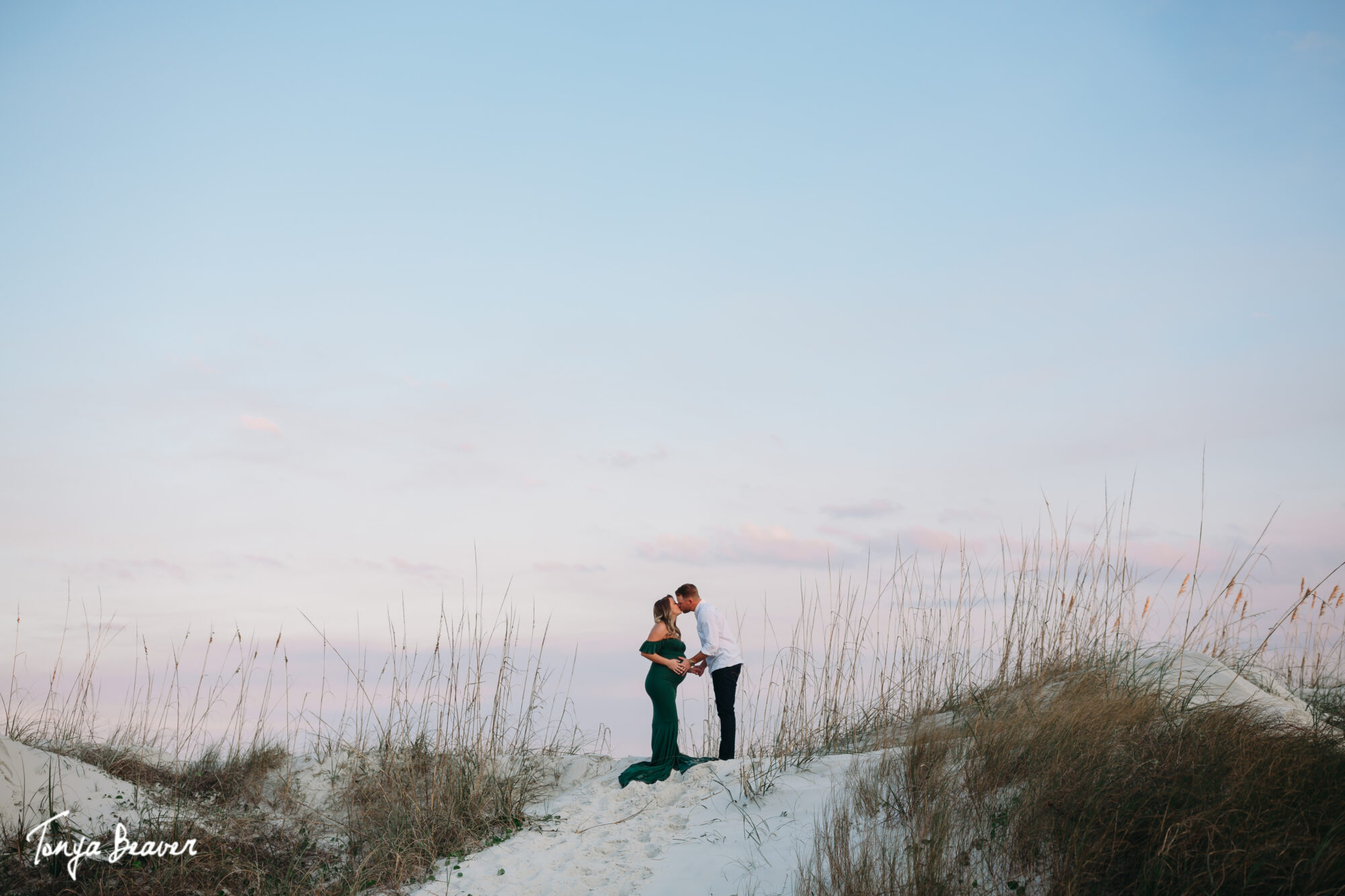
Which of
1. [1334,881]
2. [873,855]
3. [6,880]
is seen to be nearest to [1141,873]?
[1334,881]

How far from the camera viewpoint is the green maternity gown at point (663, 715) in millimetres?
6852

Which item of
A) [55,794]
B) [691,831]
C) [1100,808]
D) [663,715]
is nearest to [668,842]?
[691,831]

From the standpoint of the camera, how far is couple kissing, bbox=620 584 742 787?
6895mm

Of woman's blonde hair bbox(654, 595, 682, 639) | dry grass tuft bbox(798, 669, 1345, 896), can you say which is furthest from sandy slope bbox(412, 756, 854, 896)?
woman's blonde hair bbox(654, 595, 682, 639)

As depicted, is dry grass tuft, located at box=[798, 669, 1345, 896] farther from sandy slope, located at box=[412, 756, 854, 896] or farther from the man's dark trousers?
the man's dark trousers

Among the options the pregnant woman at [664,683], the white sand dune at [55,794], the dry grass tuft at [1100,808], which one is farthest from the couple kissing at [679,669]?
the white sand dune at [55,794]

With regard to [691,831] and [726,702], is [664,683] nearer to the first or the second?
[726,702]

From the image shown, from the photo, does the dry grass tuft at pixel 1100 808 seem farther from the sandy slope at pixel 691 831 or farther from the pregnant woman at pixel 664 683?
the pregnant woman at pixel 664 683

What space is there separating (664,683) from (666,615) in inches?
21.8

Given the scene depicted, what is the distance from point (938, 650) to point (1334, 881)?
3.59 m

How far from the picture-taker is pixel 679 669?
22.8ft

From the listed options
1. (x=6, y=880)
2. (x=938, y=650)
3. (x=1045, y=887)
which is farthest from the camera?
(x=938, y=650)

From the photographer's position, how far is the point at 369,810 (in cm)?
648

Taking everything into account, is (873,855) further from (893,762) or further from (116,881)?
(116,881)
